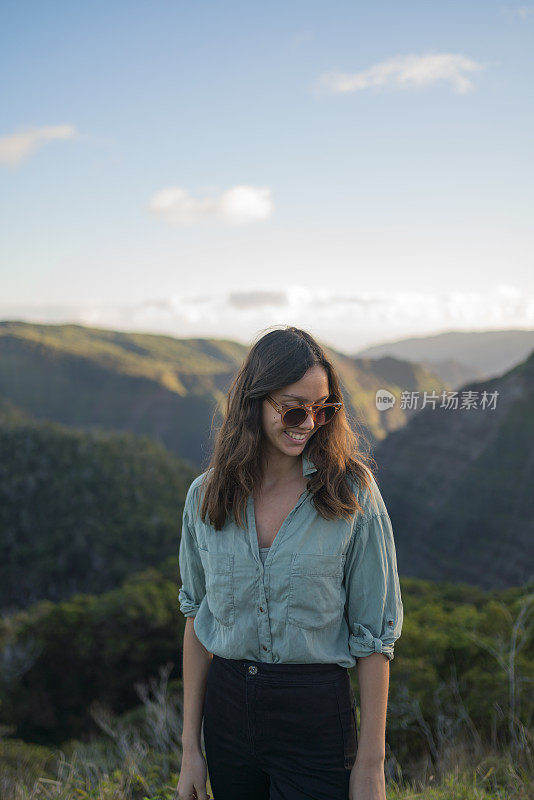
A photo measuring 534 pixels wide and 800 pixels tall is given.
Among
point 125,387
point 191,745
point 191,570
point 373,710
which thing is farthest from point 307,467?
point 125,387

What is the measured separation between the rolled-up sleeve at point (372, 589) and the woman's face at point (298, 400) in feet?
0.92

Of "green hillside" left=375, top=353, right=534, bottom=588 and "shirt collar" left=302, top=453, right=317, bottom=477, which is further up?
"shirt collar" left=302, top=453, right=317, bottom=477

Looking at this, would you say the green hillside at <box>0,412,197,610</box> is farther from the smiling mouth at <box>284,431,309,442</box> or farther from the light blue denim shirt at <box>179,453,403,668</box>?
the smiling mouth at <box>284,431,309,442</box>

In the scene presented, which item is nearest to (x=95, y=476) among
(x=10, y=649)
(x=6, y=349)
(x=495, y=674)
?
(x=10, y=649)

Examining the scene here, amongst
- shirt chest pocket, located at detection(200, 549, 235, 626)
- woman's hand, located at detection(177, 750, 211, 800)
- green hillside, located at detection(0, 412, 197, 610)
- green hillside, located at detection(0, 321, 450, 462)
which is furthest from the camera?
green hillside, located at detection(0, 321, 450, 462)

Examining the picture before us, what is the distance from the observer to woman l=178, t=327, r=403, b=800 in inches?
64.7

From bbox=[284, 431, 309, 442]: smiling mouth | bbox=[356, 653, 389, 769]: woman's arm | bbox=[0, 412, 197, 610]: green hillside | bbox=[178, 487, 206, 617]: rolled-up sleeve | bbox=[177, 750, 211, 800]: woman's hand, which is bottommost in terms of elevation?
bbox=[0, 412, 197, 610]: green hillside

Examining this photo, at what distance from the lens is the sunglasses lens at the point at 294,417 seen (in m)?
1.71

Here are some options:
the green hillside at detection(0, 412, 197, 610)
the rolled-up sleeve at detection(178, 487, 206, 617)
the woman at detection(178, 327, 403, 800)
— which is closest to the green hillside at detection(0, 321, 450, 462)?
the green hillside at detection(0, 412, 197, 610)

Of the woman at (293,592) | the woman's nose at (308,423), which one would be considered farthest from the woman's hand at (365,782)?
the woman's nose at (308,423)

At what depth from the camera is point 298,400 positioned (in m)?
1.73

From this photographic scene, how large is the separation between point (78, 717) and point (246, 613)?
1779 centimetres

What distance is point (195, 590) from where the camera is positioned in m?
1.96

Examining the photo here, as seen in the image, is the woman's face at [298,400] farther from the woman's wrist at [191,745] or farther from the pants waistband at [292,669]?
the woman's wrist at [191,745]
